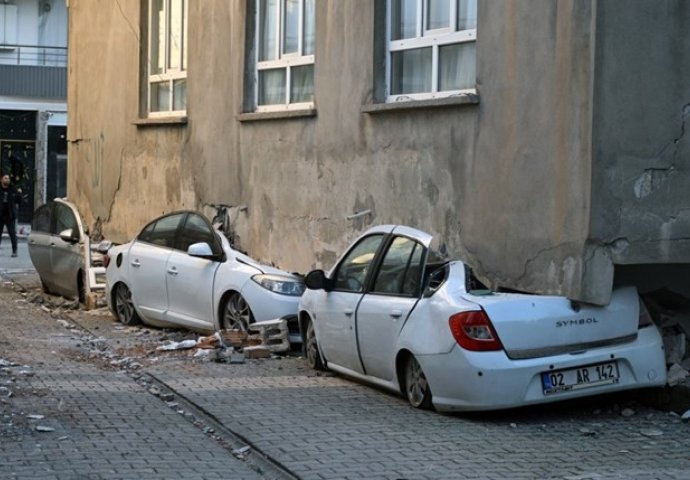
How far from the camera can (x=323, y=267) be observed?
13.5 meters

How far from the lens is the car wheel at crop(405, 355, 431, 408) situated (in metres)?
9.12

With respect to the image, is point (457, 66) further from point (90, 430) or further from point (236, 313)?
point (90, 430)

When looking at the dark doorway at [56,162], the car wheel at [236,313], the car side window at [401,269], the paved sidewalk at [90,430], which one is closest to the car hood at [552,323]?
the car side window at [401,269]

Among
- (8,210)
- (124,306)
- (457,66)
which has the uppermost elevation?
(457,66)

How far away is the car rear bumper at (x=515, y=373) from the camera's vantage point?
8445mm

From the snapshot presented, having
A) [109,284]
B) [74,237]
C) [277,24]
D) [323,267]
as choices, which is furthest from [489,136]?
[74,237]

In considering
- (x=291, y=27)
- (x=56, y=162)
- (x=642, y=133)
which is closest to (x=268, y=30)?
(x=291, y=27)

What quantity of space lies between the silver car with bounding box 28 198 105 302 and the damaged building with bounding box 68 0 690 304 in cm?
129

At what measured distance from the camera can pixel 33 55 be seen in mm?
41469

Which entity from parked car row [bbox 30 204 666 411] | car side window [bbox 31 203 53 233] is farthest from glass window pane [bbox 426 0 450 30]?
car side window [bbox 31 203 53 233]

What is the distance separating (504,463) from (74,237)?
11.0m

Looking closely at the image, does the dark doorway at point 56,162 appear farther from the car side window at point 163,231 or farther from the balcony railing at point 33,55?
the car side window at point 163,231

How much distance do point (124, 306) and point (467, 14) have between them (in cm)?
613

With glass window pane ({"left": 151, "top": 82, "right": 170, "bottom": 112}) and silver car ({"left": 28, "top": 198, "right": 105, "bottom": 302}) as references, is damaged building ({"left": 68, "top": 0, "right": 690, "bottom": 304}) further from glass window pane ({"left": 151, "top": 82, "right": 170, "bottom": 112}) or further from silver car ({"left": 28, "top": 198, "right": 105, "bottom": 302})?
silver car ({"left": 28, "top": 198, "right": 105, "bottom": 302})
